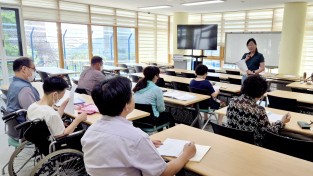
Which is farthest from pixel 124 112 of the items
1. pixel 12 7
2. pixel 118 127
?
pixel 12 7

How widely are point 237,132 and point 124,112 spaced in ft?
3.57

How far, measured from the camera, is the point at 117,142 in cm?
112

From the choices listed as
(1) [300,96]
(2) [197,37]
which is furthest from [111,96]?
(2) [197,37]

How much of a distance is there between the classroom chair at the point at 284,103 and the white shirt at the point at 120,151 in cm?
270

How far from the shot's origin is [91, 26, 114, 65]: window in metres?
8.77

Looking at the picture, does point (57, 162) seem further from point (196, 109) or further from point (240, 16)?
point (240, 16)

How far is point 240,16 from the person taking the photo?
30.0ft

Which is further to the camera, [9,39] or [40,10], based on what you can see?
[40,10]

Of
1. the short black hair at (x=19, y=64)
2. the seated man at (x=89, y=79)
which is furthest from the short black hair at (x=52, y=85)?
the seated man at (x=89, y=79)

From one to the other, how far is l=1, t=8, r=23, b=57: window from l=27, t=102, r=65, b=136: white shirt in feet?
17.7

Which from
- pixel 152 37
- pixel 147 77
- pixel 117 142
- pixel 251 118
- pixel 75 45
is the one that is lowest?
pixel 251 118

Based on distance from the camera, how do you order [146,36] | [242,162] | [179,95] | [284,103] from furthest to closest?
[146,36] → [179,95] → [284,103] → [242,162]

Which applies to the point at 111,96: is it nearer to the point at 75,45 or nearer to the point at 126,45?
the point at 75,45

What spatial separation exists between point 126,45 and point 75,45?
2274 millimetres
